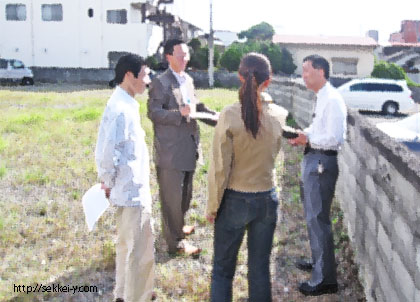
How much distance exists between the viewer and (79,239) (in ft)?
19.6

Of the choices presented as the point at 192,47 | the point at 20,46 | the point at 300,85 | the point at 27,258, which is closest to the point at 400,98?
→ the point at 300,85

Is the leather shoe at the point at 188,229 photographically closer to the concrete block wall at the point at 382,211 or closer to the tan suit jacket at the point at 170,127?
the tan suit jacket at the point at 170,127

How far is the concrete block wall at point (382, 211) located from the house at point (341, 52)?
35810 mm

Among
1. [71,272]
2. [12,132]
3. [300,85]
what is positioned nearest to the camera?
[71,272]

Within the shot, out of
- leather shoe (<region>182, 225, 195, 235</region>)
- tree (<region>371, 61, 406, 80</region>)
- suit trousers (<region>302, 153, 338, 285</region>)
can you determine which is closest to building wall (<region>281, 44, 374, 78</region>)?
tree (<region>371, 61, 406, 80</region>)

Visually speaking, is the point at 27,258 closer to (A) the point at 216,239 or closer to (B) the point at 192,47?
(A) the point at 216,239

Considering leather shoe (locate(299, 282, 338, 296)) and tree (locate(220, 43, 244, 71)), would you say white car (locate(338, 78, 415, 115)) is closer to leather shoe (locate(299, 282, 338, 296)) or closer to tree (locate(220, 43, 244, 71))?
tree (locate(220, 43, 244, 71))

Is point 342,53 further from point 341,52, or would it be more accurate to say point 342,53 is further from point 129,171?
point 129,171

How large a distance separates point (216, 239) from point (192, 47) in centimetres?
3482

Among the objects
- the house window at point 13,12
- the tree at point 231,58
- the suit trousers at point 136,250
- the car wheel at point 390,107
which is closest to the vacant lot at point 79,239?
the suit trousers at point 136,250

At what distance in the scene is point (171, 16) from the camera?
38.4 meters

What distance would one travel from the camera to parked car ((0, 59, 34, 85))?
3253cm

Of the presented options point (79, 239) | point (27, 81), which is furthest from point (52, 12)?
point (79, 239)

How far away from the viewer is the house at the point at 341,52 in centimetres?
4100
